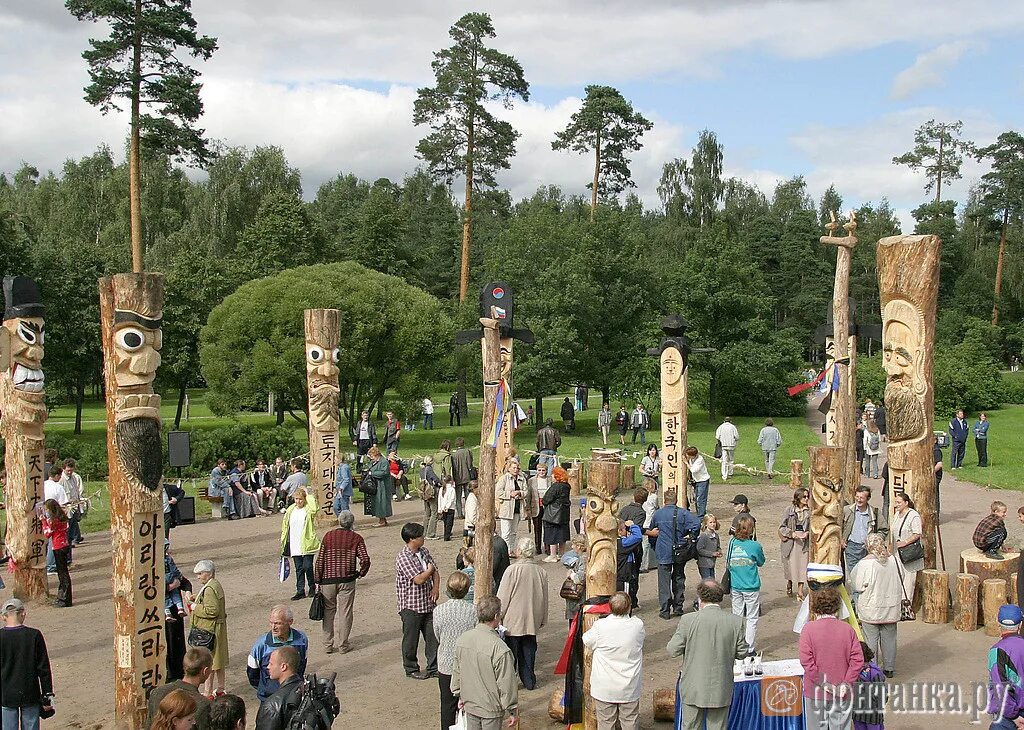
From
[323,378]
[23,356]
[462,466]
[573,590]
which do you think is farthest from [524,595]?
[323,378]

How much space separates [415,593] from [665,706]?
9.80ft

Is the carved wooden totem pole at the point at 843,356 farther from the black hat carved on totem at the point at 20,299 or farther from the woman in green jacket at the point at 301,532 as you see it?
the black hat carved on totem at the point at 20,299

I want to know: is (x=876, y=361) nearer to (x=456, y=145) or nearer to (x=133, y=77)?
(x=456, y=145)

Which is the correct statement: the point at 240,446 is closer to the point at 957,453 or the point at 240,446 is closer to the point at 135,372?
the point at 135,372

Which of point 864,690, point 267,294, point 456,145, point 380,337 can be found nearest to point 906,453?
point 864,690

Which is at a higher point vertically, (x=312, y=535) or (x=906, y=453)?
(x=906, y=453)

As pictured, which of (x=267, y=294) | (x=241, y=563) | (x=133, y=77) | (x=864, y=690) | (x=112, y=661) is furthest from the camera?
(x=267, y=294)

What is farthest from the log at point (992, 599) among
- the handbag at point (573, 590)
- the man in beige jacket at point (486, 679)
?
the man in beige jacket at point (486, 679)

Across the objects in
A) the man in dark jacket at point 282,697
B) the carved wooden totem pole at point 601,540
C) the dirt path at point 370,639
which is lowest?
the dirt path at point 370,639

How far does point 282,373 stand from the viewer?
30594mm

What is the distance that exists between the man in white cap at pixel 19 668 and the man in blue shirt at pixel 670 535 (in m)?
7.47

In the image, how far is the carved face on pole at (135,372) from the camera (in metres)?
9.60

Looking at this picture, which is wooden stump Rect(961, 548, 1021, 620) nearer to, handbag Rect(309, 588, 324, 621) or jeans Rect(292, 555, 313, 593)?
handbag Rect(309, 588, 324, 621)

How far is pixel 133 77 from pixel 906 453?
84.2 ft
